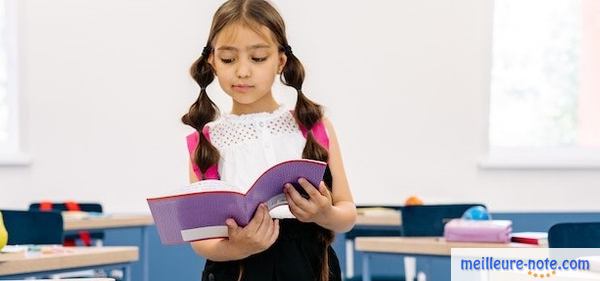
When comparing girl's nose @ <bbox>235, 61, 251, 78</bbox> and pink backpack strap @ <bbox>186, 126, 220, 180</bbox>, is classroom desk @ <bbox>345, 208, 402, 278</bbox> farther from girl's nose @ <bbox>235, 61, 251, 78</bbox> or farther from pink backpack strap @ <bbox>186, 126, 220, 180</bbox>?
girl's nose @ <bbox>235, 61, 251, 78</bbox>

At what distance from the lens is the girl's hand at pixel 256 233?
1.69 metres

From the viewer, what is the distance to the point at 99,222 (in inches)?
178

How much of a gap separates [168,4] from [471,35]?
1896 millimetres

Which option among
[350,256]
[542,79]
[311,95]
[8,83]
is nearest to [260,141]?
[350,256]

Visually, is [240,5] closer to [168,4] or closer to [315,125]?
[315,125]

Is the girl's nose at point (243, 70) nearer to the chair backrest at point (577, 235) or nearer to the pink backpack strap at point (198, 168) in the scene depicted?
the pink backpack strap at point (198, 168)

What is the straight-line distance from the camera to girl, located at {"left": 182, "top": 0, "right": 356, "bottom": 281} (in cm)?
180

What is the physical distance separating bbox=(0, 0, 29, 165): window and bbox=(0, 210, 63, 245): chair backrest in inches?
101

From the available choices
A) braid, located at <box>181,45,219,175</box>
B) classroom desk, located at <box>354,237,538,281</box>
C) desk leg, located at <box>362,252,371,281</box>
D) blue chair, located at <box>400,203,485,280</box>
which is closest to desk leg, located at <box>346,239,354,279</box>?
blue chair, located at <box>400,203,485,280</box>

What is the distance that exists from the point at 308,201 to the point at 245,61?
0.28 meters

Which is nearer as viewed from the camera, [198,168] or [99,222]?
[198,168]

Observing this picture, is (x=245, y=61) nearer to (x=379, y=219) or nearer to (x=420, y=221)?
(x=420, y=221)

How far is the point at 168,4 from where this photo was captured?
613cm

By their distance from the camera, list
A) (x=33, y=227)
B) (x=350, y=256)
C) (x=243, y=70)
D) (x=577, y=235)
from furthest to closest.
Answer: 1. (x=350, y=256)
2. (x=33, y=227)
3. (x=577, y=235)
4. (x=243, y=70)
